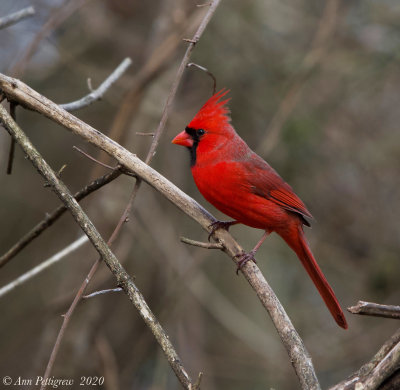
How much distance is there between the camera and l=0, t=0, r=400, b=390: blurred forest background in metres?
4.64

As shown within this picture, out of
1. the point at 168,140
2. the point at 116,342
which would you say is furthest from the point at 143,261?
the point at 168,140

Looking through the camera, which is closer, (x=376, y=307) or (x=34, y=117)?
(x=376, y=307)

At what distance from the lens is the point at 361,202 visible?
17.5 ft

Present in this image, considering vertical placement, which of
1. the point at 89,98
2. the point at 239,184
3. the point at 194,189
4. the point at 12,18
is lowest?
the point at 194,189

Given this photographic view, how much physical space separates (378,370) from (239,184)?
68.4 inches

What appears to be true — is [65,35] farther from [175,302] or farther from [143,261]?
[175,302]

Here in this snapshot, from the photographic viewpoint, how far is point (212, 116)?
3471 millimetres

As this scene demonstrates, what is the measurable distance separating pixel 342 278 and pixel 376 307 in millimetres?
3806

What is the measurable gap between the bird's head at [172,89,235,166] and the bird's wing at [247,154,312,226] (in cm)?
27

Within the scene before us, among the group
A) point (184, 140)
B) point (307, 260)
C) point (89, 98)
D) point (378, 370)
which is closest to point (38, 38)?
point (89, 98)

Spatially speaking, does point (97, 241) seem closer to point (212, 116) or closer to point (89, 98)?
point (89, 98)

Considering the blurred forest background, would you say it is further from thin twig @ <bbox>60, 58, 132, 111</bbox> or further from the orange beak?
thin twig @ <bbox>60, 58, 132, 111</bbox>

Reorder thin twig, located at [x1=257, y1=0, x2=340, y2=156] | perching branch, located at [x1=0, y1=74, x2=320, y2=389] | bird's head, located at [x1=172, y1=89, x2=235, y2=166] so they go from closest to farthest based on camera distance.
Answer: perching branch, located at [x1=0, y1=74, x2=320, y2=389]
bird's head, located at [x1=172, y1=89, x2=235, y2=166]
thin twig, located at [x1=257, y1=0, x2=340, y2=156]

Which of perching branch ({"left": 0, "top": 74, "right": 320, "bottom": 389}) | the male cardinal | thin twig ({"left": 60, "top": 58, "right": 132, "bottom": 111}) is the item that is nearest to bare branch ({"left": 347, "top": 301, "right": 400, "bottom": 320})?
perching branch ({"left": 0, "top": 74, "right": 320, "bottom": 389})
